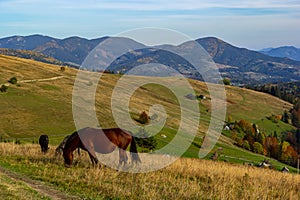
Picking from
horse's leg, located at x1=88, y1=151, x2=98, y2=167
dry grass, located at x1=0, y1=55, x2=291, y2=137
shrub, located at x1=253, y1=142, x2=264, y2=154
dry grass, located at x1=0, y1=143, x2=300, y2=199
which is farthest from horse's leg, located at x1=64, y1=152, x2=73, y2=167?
shrub, located at x1=253, y1=142, x2=264, y2=154

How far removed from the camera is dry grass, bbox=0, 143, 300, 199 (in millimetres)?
12906

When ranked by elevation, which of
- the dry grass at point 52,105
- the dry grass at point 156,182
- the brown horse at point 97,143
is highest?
the brown horse at point 97,143

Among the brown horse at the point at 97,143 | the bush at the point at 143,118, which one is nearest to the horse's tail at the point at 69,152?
the brown horse at the point at 97,143

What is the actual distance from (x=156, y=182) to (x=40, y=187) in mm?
4171

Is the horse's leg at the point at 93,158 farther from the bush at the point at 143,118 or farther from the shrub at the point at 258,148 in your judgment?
the shrub at the point at 258,148

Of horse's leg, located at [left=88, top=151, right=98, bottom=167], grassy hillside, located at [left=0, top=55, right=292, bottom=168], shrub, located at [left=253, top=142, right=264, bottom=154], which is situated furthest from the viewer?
shrub, located at [left=253, top=142, right=264, bottom=154]

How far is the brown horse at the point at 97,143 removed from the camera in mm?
16781

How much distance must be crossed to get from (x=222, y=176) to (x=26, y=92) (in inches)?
3173

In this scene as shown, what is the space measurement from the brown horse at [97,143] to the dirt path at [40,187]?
101 inches

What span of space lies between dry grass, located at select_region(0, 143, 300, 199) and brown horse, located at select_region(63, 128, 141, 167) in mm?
657

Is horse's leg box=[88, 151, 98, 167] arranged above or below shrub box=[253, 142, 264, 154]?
above

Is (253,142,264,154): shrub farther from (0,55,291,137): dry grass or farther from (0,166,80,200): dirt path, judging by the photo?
(0,166,80,200): dirt path

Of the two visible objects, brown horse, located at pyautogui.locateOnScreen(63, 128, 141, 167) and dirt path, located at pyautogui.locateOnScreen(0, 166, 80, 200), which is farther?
brown horse, located at pyautogui.locateOnScreen(63, 128, 141, 167)

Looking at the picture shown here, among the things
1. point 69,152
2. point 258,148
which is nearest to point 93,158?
point 69,152
